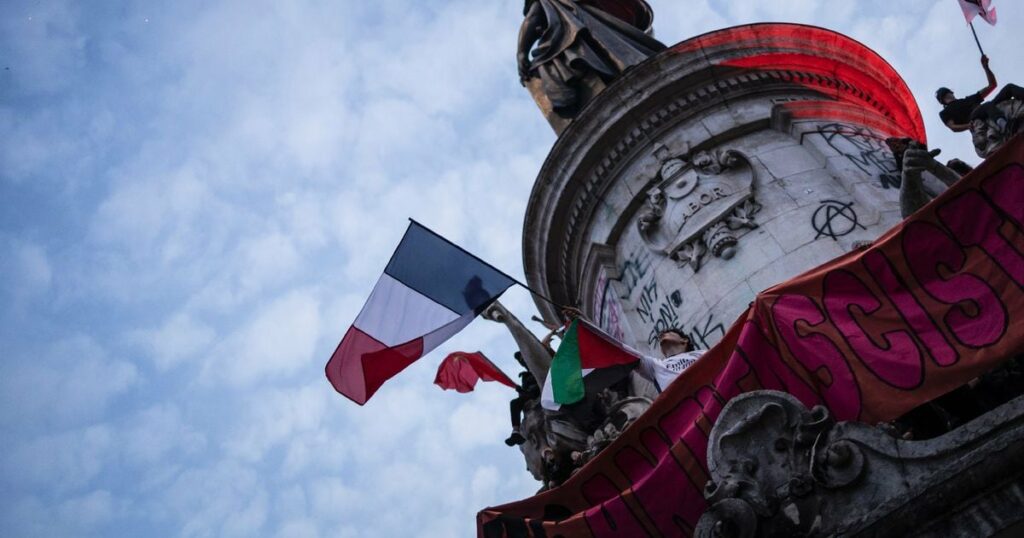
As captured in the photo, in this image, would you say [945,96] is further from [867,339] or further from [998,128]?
[867,339]

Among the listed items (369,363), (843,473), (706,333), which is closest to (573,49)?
(706,333)

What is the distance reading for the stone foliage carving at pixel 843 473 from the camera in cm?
513

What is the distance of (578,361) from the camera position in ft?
30.9

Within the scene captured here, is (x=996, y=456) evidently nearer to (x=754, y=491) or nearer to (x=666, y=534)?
(x=754, y=491)

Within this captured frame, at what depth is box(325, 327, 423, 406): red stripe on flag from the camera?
10367 mm

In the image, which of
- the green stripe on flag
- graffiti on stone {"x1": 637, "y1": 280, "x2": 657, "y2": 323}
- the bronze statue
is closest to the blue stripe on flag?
the green stripe on flag

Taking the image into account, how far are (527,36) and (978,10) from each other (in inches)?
315

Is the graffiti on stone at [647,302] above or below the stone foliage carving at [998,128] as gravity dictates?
above

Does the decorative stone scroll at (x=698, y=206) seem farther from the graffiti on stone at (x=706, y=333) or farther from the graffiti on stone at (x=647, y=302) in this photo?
the graffiti on stone at (x=706, y=333)

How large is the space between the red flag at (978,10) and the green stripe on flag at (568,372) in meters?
6.97

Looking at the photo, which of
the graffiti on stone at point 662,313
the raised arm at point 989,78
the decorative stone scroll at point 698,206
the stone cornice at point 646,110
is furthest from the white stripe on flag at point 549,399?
the raised arm at point 989,78

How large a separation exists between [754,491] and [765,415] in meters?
0.54

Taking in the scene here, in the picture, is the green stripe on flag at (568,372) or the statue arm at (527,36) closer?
the green stripe on flag at (568,372)

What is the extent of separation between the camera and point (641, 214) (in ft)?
37.7
